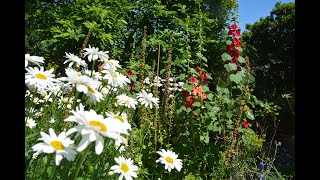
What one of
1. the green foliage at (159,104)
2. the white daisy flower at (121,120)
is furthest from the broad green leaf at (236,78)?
the white daisy flower at (121,120)

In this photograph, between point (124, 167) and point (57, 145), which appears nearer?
point (57, 145)

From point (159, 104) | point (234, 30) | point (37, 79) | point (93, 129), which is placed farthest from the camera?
point (159, 104)

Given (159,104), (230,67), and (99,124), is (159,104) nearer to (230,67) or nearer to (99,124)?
(230,67)

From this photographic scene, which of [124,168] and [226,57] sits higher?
[226,57]

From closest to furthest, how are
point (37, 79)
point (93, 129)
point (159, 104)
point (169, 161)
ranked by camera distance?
1. point (93, 129)
2. point (37, 79)
3. point (169, 161)
4. point (159, 104)

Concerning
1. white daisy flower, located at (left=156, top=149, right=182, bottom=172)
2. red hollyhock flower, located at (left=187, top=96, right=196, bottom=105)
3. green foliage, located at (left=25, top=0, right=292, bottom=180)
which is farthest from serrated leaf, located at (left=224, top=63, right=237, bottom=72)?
white daisy flower, located at (left=156, top=149, right=182, bottom=172)

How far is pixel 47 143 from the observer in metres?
1.06

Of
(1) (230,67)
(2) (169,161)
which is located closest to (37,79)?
(2) (169,161)

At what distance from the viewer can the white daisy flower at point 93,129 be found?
3.21 ft

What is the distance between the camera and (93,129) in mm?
1002

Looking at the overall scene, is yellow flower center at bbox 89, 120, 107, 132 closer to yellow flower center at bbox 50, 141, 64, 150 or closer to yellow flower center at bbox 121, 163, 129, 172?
yellow flower center at bbox 50, 141, 64, 150

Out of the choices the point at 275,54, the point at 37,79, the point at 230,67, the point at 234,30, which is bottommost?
the point at 37,79
